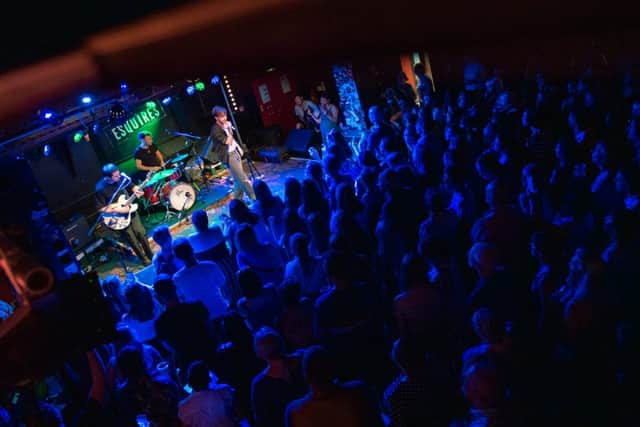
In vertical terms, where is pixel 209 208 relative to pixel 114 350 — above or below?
below

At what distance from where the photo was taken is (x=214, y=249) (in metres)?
5.52

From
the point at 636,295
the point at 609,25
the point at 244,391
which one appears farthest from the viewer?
the point at 244,391

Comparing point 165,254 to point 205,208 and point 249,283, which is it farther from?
point 205,208

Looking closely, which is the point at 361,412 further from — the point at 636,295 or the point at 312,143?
the point at 312,143

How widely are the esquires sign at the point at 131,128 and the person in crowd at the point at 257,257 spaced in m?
11.0

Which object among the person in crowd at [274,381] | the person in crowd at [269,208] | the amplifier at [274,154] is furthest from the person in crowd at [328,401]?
the amplifier at [274,154]

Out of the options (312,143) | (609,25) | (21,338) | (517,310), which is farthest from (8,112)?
(312,143)

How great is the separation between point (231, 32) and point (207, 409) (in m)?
3.39

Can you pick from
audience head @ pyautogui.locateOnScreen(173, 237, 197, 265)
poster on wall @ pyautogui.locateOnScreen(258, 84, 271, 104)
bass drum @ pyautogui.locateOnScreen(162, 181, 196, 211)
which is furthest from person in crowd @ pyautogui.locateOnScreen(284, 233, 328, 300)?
poster on wall @ pyautogui.locateOnScreen(258, 84, 271, 104)

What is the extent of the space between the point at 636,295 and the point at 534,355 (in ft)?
2.98

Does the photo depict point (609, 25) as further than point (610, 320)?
No

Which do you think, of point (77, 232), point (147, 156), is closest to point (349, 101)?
point (147, 156)

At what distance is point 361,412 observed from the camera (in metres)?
3.18

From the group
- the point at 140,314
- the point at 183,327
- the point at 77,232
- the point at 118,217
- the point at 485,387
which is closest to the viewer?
the point at 485,387
